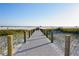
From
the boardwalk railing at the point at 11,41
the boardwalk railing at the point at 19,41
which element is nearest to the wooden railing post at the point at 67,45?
the boardwalk railing at the point at 19,41

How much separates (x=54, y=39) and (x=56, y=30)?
455mm

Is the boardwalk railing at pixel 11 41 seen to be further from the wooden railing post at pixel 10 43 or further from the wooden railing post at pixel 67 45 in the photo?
the wooden railing post at pixel 67 45

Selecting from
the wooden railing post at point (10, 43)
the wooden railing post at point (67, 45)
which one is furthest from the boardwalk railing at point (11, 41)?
the wooden railing post at point (67, 45)

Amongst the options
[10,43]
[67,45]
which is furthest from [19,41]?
[67,45]

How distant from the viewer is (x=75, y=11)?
2422 mm

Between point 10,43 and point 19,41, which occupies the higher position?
point 10,43

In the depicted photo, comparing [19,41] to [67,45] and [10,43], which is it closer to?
[10,43]

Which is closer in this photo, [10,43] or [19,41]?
[10,43]

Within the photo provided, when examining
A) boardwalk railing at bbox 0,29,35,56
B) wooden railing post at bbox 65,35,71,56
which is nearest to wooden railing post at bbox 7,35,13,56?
boardwalk railing at bbox 0,29,35,56

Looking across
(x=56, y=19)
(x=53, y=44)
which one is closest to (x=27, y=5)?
(x=56, y=19)

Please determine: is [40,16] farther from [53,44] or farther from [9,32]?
[53,44]

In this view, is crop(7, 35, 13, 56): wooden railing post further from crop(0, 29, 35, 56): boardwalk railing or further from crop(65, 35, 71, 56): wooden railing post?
crop(65, 35, 71, 56): wooden railing post

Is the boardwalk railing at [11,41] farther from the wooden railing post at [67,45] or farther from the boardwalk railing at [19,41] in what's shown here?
the wooden railing post at [67,45]

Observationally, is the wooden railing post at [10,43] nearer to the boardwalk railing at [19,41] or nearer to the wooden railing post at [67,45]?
the boardwalk railing at [19,41]
